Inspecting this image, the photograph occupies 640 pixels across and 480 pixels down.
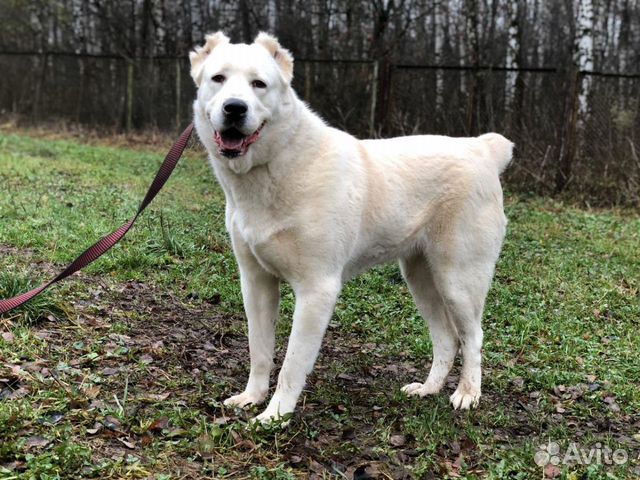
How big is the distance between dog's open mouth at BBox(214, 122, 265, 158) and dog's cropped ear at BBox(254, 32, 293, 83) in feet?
1.46

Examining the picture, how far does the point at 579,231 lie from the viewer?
26.8 feet

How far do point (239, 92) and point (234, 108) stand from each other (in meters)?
0.10

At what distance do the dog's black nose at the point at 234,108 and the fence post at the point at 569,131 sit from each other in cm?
859

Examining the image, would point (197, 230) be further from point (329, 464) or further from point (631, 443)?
point (631, 443)

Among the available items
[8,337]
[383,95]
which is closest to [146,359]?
[8,337]

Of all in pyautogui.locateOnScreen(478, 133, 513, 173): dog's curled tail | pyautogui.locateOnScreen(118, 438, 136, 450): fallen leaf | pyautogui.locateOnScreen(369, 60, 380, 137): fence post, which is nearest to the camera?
pyautogui.locateOnScreen(118, 438, 136, 450): fallen leaf

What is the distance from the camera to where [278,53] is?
3.30 m

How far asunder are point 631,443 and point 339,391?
157 centimetres

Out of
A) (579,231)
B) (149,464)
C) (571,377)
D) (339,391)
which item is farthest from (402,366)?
(579,231)

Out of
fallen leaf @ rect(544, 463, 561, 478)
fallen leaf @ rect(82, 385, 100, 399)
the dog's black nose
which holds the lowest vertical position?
fallen leaf @ rect(544, 463, 561, 478)

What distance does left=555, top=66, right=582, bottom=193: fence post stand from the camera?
34.0ft

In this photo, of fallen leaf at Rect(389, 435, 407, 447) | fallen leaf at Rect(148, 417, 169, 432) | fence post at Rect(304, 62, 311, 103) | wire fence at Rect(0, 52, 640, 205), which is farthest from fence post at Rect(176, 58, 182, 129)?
fallen leaf at Rect(389, 435, 407, 447)

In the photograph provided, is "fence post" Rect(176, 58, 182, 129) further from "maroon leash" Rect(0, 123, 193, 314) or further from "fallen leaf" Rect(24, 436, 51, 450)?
"fallen leaf" Rect(24, 436, 51, 450)

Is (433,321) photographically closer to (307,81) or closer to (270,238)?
(270,238)
